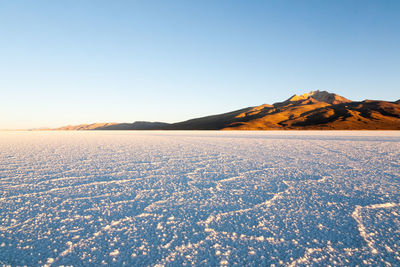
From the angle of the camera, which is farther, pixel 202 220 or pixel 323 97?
pixel 323 97

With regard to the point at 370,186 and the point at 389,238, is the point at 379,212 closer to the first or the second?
the point at 389,238

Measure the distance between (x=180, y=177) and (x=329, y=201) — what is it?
269 centimetres

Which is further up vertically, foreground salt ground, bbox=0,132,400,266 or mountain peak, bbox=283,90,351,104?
mountain peak, bbox=283,90,351,104

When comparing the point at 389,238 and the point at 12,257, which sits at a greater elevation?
the point at 12,257

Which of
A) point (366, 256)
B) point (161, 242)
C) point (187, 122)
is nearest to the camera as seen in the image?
point (366, 256)

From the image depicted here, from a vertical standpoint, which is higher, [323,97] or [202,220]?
[323,97]

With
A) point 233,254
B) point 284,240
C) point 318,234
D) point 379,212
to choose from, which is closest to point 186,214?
point 233,254

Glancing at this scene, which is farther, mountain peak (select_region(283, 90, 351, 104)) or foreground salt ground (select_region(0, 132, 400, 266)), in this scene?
mountain peak (select_region(283, 90, 351, 104))

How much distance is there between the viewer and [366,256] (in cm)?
179

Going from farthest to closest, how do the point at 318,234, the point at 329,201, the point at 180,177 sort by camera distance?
1. the point at 180,177
2. the point at 329,201
3. the point at 318,234

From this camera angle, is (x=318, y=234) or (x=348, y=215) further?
(x=348, y=215)

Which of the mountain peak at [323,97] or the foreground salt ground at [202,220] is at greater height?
the mountain peak at [323,97]

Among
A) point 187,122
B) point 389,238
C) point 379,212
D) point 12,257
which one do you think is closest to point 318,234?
point 389,238

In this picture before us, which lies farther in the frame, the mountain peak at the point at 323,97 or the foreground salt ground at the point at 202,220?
the mountain peak at the point at 323,97
